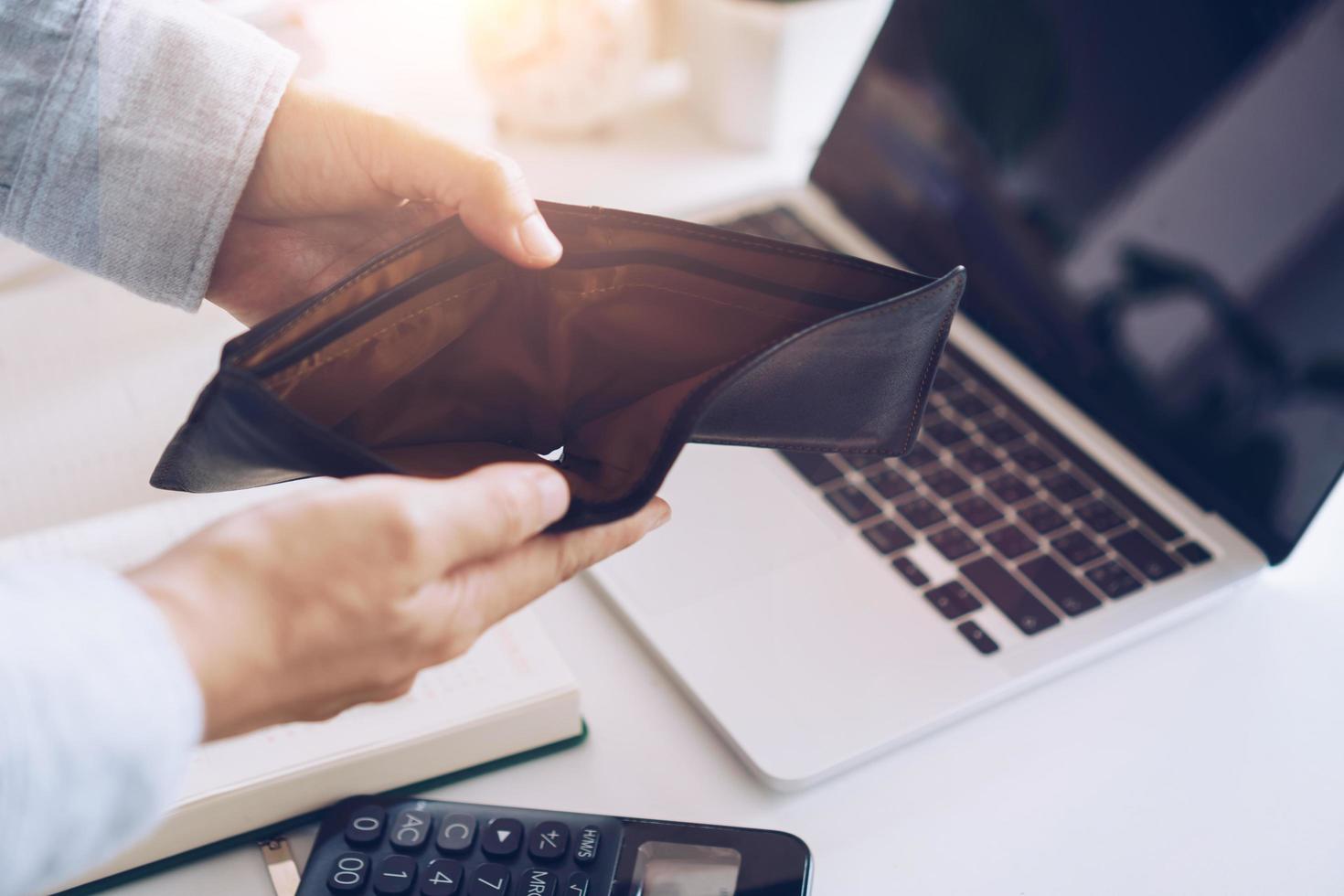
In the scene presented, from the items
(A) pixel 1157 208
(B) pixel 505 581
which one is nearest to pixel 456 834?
(B) pixel 505 581

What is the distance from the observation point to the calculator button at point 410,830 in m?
0.41

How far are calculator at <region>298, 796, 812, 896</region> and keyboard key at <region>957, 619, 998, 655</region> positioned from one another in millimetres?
135

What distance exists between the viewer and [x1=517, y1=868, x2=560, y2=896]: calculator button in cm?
39

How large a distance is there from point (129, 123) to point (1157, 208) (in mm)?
508

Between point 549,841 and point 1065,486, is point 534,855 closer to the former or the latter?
point 549,841

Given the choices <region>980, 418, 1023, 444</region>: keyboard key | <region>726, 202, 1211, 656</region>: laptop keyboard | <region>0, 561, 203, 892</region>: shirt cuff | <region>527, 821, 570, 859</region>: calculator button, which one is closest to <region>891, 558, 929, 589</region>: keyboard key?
<region>726, 202, 1211, 656</region>: laptop keyboard

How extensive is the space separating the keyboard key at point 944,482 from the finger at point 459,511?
27 cm

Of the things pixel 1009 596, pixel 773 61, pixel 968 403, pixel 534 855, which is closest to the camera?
pixel 534 855

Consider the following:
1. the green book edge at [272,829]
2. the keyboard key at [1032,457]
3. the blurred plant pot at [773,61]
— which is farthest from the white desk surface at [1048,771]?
the blurred plant pot at [773,61]

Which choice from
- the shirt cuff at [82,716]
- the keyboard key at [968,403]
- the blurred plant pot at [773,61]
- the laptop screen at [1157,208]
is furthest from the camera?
the blurred plant pot at [773,61]

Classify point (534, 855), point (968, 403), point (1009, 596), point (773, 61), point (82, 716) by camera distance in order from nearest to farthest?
point (82, 716)
point (534, 855)
point (1009, 596)
point (968, 403)
point (773, 61)

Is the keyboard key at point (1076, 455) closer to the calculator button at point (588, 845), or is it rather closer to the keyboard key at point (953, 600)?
the keyboard key at point (953, 600)

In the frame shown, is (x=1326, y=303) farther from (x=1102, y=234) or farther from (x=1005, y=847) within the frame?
(x=1005, y=847)

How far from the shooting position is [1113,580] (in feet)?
1.68
